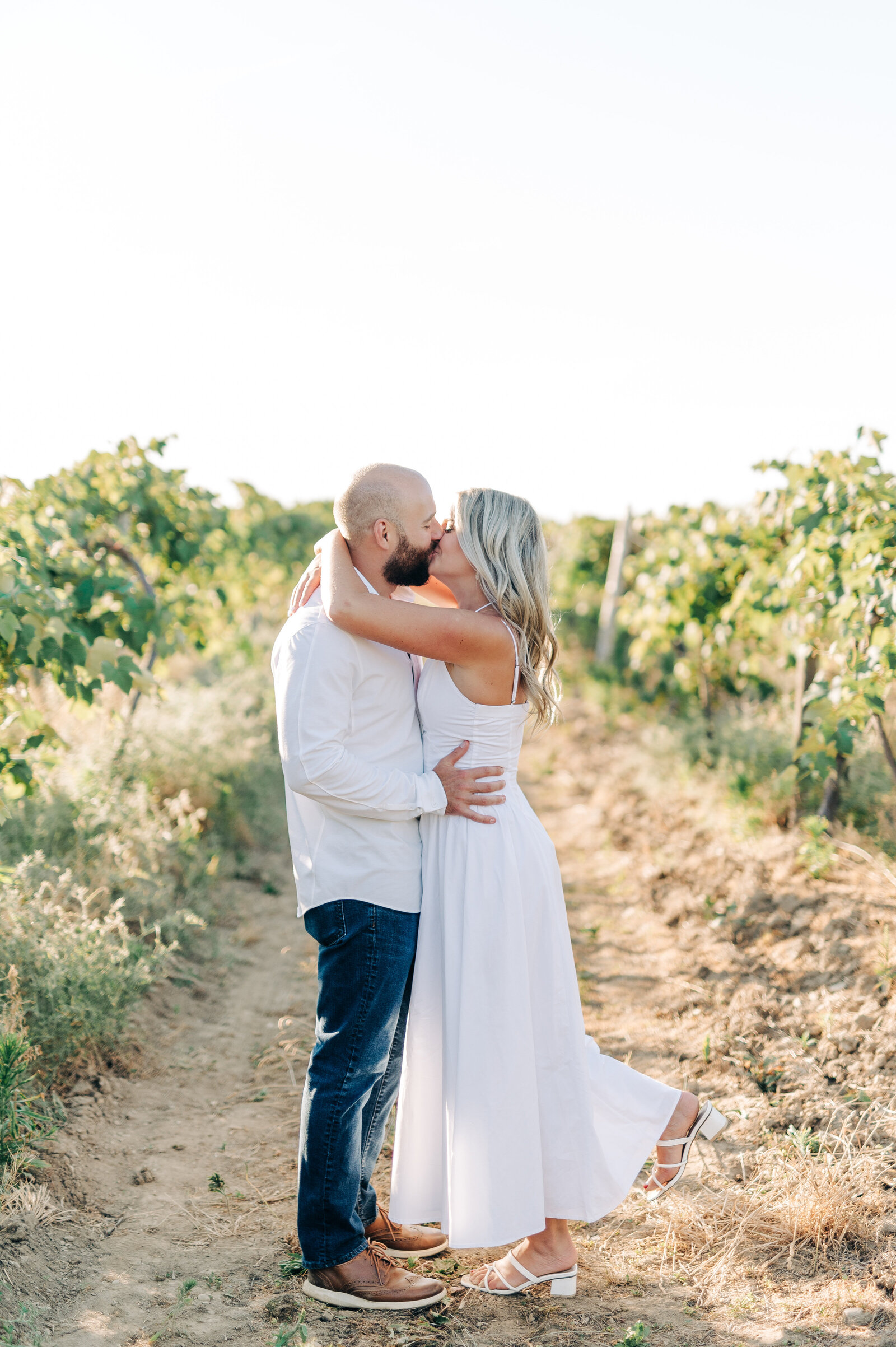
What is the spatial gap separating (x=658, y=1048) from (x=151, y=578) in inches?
188

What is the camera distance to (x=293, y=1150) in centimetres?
310

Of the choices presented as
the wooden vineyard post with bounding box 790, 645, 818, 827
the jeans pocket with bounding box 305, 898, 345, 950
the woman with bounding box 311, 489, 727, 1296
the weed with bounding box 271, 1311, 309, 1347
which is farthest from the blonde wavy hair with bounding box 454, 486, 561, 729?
the wooden vineyard post with bounding box 790, 645, 818, 827

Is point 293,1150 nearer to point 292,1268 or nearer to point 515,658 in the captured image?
point 292,1268

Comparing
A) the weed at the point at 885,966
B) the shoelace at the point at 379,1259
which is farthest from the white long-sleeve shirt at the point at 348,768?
the weed at the point at 885,966

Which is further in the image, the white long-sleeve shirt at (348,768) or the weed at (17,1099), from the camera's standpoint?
the weed at (17,1099)

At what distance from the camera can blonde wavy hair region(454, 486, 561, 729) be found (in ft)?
7.57

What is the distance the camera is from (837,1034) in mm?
3316

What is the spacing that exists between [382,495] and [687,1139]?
6.12ft

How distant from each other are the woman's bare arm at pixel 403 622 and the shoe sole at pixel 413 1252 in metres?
1.58

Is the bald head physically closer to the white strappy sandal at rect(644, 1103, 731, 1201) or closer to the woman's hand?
the woman's hand

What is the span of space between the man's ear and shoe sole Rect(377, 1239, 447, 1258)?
5.99ft

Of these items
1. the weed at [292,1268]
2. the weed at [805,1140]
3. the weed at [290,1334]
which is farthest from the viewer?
the weed at [805,1140]

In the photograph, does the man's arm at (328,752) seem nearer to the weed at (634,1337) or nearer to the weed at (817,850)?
the weed at (634,1337)

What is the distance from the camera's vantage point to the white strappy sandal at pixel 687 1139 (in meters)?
2.55
